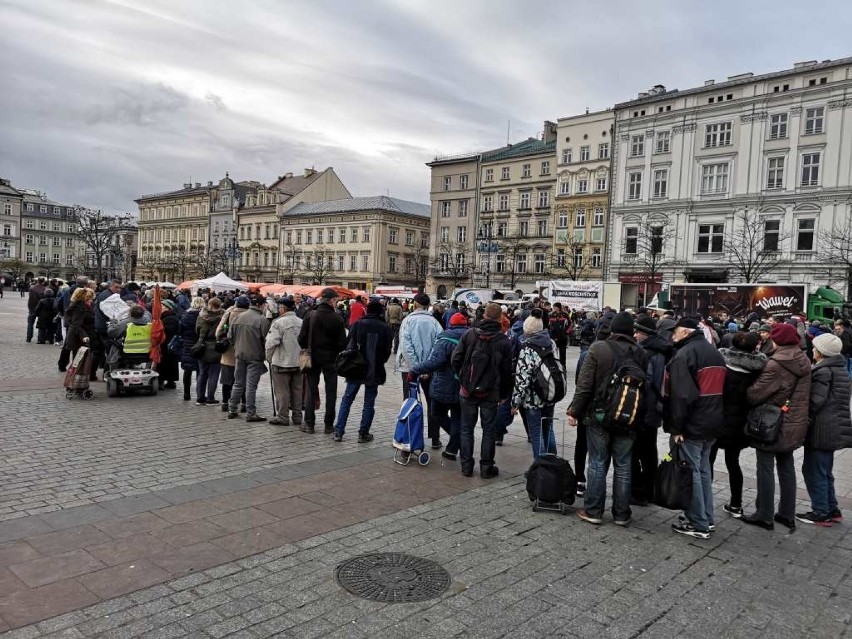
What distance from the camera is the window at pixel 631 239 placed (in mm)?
48062

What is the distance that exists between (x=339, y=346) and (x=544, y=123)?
5790 centimetres

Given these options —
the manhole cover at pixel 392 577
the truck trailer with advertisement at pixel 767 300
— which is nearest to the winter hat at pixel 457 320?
the manhole cover at pixel 392 577

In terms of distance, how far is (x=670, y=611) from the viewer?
13.8ft

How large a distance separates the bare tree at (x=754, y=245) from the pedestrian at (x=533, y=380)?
37.7 meters

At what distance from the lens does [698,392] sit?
5531mm

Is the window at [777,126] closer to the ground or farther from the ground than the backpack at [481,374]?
farther from the ground

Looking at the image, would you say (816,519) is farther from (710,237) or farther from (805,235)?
(710,237)

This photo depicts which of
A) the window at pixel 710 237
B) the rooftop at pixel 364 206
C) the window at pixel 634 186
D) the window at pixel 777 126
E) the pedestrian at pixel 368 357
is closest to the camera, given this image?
the pedestrian at pixel 368 357

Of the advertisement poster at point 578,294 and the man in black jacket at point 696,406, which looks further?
the advertisement poster at point 578,294

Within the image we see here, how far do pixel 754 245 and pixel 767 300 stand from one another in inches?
612

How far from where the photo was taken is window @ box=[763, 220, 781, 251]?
41.5 metres

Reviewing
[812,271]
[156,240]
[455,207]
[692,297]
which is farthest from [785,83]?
[156,240]

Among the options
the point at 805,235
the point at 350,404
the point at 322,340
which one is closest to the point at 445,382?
the point at 350,404

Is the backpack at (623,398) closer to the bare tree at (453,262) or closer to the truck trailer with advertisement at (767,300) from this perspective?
the truck trailer with advertisement at (767,300)
